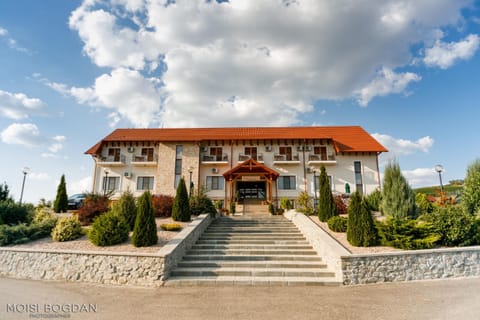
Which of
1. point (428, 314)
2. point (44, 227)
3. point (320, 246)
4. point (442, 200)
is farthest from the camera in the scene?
point (442, 200)

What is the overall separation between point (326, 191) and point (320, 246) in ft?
14.4

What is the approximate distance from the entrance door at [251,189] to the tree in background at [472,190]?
1554cm

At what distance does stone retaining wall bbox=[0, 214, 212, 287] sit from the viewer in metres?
7.51

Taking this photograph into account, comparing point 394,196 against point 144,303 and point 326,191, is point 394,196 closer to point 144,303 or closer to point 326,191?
point 326,191

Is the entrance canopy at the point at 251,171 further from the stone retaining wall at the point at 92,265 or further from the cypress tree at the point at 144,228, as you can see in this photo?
the stone retaining wall at the point at 92,265

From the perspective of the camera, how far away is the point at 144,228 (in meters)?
8.84

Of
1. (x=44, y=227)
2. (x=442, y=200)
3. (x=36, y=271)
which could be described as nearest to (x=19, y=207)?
(x=44, y=227)

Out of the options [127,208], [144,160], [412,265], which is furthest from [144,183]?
[412,265]

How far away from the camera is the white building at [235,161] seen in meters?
23.9

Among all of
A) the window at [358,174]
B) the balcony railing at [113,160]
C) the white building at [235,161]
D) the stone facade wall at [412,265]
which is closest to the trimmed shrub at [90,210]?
the stone facade wall at [412,265]

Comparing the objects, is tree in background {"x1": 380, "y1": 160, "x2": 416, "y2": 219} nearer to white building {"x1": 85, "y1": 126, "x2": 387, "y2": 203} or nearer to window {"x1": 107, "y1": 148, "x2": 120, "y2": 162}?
white building {"x1": 85, "y1": 126, "x2": 387, "y2": 203}

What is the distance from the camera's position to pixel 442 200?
14.4m

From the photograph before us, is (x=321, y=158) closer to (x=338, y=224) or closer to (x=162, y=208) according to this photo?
(x=338, y=224)

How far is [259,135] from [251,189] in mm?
5446
